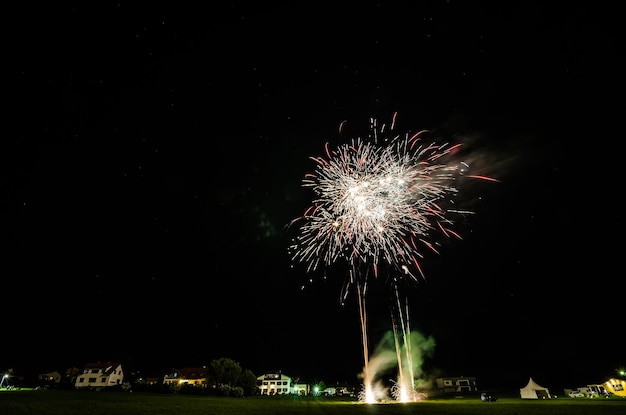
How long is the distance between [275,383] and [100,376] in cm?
4920

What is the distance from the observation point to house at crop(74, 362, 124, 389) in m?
89.4

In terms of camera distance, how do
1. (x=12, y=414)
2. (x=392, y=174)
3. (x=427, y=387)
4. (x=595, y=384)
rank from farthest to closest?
1. (x=427, y=387)
2. (x=595, y=384)
3. (x=392, y=174)
4. (x=12, y=414)

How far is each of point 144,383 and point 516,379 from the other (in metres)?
78.1

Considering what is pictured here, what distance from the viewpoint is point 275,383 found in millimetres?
114625

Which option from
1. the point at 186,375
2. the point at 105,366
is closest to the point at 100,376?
the point at 105,366

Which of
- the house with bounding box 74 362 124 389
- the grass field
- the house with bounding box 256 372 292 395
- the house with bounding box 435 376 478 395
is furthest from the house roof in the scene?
the house with bounding box 435 376 478 395

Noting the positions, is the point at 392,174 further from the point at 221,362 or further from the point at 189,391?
the point at 221,362

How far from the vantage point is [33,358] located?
85125 millimetres

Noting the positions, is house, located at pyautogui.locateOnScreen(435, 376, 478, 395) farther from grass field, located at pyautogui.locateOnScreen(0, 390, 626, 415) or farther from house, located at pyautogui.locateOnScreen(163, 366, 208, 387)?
house, located at pyautogui.locateOnScreen(163, 366, 208, 387)

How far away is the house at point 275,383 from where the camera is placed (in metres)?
113

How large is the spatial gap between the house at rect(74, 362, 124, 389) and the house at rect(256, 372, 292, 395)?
40.4 meters

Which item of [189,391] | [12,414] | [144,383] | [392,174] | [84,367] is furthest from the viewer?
[84,367]

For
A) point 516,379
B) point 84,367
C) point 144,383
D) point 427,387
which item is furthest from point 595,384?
point 84,367

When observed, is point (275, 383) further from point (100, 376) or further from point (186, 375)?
point (100, 376)
